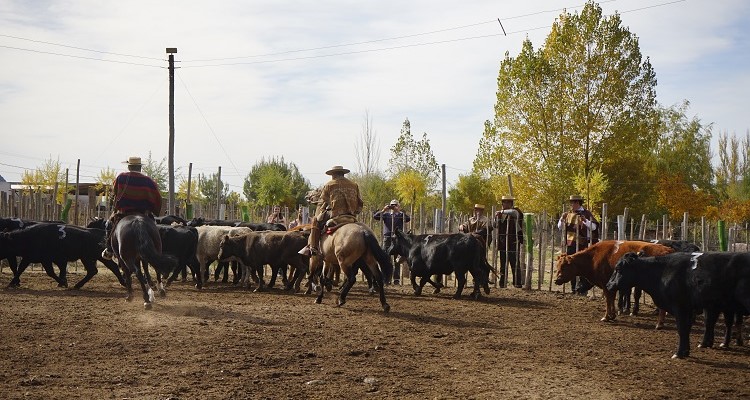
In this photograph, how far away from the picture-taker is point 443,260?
1508 cm

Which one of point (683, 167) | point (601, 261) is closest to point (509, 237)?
point (601, 261)

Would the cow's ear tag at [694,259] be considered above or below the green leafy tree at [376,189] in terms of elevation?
below

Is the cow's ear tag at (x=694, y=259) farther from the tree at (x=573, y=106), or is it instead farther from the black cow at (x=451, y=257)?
the tree at (x=573, y=106)

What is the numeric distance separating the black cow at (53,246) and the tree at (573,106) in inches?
760

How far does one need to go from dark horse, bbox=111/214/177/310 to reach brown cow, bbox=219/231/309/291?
10.4ft

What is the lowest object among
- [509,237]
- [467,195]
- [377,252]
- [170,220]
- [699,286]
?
[699,286]

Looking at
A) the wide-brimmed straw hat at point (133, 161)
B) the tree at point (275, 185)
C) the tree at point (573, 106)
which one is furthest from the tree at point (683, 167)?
the wide-brimmed straw hat at point (133, 161)

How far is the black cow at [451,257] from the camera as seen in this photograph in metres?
14.8

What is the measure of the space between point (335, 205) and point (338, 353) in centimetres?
472

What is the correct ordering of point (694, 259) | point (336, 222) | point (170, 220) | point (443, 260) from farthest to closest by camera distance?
1. point (170, 220)
2. point (443, 260)
3. point (336, 222)
4. point (694, 259)

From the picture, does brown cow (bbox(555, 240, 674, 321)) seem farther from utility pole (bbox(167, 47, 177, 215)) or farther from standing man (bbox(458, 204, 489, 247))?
utility pole (bbox(167, 47, 177, 215))

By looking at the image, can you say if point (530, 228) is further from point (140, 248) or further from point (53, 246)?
point (53, 246)

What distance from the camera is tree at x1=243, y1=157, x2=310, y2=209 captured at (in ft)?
152

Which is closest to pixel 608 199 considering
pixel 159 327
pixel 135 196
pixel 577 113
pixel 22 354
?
pixel 577 113
